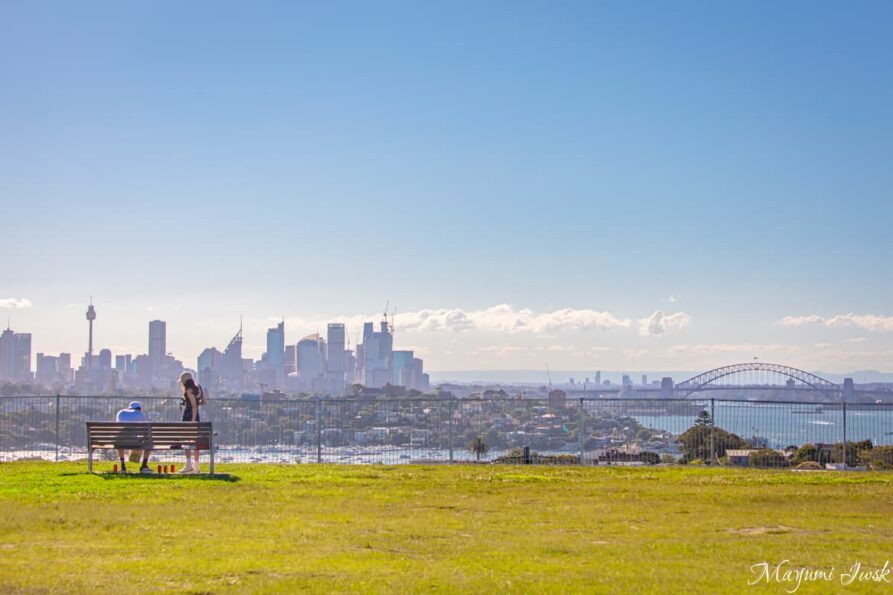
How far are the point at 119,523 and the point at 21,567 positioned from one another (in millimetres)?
2562

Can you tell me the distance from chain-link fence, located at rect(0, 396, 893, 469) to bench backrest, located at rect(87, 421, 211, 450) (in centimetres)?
411

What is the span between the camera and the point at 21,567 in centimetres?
870

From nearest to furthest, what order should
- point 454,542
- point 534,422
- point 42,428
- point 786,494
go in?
point 454,542
point 786,494
point 42,428
point 534,422

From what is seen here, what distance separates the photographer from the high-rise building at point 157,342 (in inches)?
5733

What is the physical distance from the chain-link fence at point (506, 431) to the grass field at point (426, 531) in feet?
13.4

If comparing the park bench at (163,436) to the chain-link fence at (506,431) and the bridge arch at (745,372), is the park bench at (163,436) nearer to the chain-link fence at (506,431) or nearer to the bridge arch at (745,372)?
the chain-link fence at (506,431)

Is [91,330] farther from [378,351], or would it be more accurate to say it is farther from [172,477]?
[172,477]

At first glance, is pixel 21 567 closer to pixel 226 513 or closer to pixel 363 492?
pixel 226 513

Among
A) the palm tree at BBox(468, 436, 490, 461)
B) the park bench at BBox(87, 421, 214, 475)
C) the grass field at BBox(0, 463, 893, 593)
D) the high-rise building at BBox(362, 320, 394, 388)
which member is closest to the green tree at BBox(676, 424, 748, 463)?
the grass field at BBox(0, 463, 893, 593)

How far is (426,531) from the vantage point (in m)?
11.1

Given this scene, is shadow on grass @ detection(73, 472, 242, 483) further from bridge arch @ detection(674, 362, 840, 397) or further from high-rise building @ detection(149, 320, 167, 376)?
high-rise building @ detection(149, 320, 167, 376)

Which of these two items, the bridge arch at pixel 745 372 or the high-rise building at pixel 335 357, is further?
the high-rise building at pixel 335 357

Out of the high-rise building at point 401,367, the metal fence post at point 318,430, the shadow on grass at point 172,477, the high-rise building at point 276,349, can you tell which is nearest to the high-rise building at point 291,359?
the high-rise building at point 276,349

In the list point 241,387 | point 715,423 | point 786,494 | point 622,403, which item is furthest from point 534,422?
point 241,387
